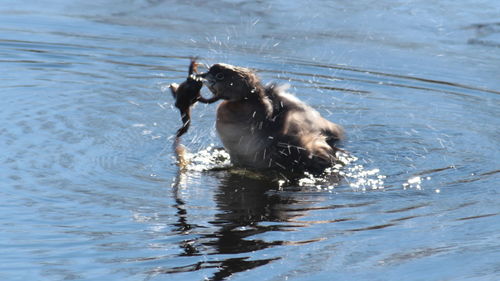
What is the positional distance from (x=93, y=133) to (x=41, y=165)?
3.31 ft

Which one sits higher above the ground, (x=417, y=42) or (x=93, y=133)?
(x=417, y=42)

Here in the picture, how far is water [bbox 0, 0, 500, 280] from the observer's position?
5.32m

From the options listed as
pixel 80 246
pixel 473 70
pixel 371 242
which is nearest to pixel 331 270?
pixel 371 242

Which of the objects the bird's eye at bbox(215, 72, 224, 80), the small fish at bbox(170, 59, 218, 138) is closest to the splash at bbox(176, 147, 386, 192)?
the small fish at bbox(170, 59, 218, 138)

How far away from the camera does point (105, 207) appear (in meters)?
6.18

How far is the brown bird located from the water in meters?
0.18

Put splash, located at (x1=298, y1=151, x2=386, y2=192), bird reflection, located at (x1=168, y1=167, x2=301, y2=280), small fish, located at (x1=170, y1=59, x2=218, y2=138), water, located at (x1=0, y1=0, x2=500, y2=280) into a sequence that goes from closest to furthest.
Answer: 1. bird reflection, located at (x1=168, y1=167, x2=301, y2=280)
2. water, located at (x1=0, y1=0, x2=500, y2=280)
3. splash, located at (x1=298, y1=151, x2=386, y2=192)
4. small fish, located at (x1=170, y1=59, x2=218, y2=138)

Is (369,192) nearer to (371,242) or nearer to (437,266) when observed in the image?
(371,242)

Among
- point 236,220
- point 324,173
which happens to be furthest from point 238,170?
point 236,220

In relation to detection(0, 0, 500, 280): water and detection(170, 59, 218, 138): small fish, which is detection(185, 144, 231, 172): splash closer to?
detection(0, 0, 500, 280): water

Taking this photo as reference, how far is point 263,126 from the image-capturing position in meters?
7.53

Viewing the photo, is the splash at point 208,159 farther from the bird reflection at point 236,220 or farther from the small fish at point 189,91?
the small fish at point 189,91

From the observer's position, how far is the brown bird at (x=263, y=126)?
24.4ft

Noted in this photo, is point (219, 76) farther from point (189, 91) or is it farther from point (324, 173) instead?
point (324, 173)
